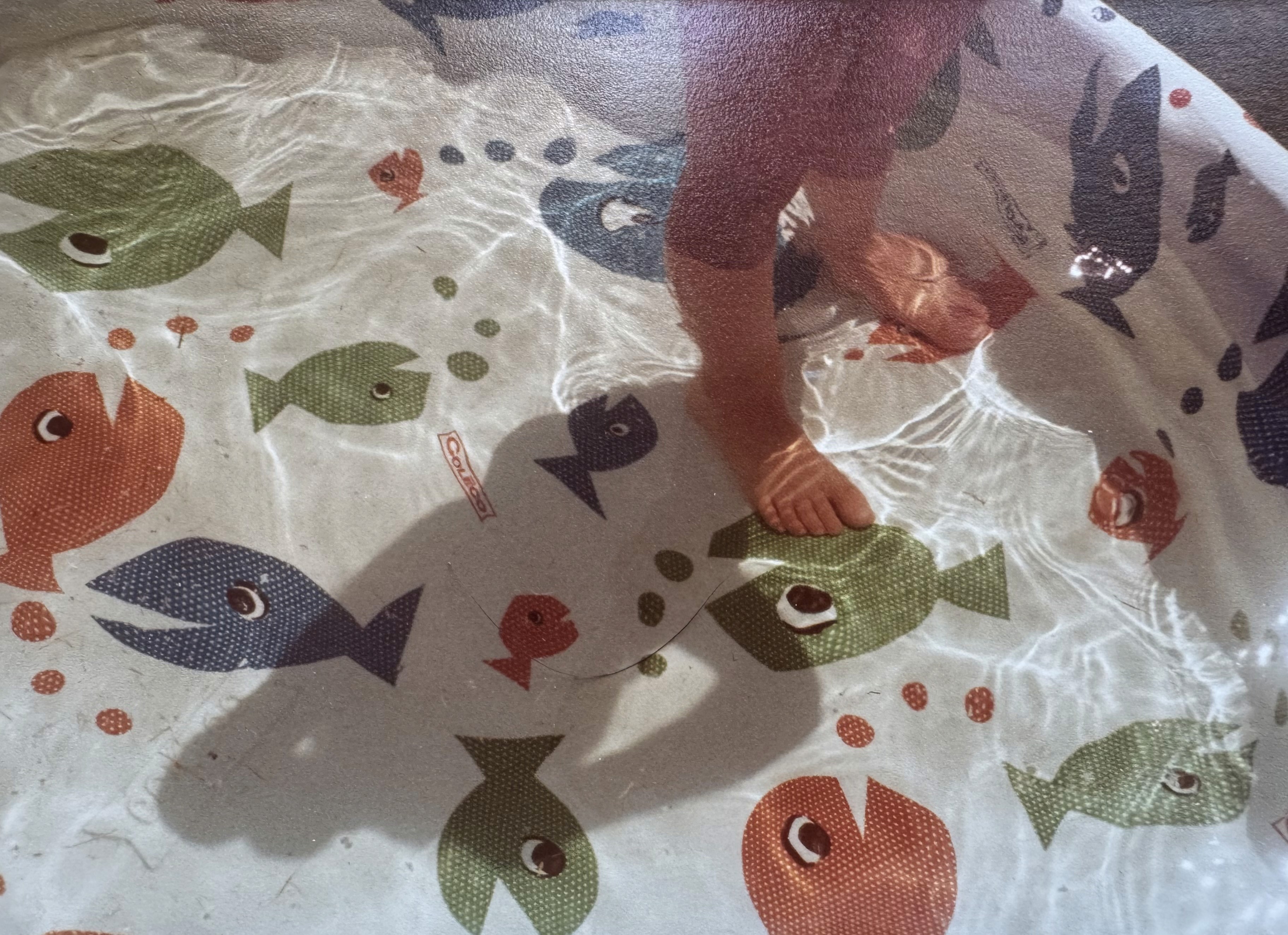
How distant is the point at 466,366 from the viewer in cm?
114

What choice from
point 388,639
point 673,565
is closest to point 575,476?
point 673,565

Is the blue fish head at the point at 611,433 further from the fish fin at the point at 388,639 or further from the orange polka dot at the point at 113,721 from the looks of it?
the orange polka dot at the point at 113,721

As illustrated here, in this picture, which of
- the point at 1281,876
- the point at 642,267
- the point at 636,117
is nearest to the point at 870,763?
the point at 1281,876

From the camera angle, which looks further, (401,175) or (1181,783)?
(401,175)

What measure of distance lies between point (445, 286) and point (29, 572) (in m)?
0.59

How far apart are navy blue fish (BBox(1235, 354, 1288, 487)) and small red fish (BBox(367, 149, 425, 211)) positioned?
1099mm

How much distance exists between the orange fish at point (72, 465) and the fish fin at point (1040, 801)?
101 centimetres

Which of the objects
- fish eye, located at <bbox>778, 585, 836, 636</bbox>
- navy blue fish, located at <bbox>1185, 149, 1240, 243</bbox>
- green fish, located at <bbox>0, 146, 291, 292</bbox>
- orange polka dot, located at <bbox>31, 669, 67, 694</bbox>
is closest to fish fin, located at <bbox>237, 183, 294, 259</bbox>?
green fish, located at <bbox>0, 146, 291, 292</bbox>

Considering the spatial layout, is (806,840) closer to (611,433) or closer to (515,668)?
(515,668)

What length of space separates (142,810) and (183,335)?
0.56m

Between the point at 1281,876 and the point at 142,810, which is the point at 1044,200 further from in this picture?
the point at 142,810

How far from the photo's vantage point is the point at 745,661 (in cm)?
99

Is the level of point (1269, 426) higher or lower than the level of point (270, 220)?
higher

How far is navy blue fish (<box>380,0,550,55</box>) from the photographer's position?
124 centimetres
